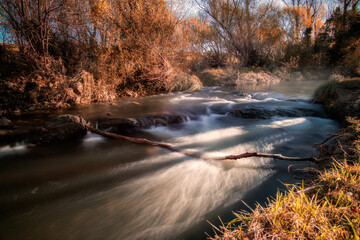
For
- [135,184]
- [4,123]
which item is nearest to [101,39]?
[4,123]

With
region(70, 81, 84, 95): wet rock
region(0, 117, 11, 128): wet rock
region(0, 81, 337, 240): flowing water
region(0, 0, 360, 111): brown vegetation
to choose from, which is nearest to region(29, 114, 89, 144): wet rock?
region(0, 81, 337, 240): flowing water

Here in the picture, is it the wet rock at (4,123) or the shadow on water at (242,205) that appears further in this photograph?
the wet rock at (4,123)

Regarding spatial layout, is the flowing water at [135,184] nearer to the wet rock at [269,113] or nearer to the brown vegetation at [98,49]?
the wet rock at [269,113]

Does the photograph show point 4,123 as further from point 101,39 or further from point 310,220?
point 310,220

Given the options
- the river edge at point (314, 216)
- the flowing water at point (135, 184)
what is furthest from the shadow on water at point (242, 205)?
the river edge at point (314, 216)

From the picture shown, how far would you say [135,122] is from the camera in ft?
14.9

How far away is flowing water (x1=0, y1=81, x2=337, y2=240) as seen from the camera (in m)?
1.63

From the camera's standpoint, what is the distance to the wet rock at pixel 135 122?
4207 millimetres

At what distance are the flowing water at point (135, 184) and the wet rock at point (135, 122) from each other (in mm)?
467

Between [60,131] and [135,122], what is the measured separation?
1.63 m

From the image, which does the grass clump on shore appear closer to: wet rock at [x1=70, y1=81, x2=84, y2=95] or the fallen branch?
the fallen branch

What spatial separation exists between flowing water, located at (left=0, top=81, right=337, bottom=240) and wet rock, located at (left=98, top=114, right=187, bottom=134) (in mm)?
467

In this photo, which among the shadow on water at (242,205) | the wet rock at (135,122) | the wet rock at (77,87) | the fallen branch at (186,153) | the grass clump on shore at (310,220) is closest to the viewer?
the grass clump on shore at (310,220)

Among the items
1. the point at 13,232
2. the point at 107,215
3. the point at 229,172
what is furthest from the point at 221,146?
the point at 13,232
